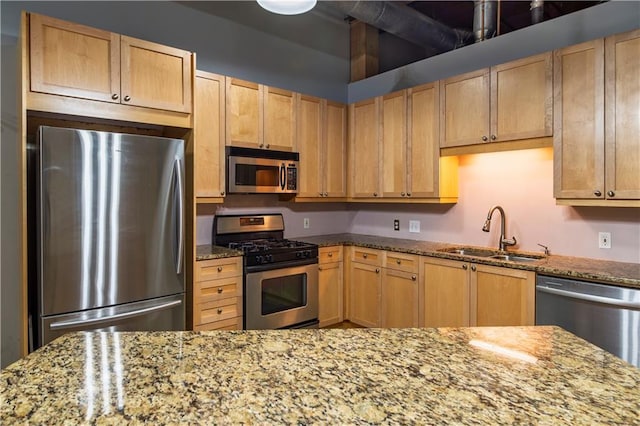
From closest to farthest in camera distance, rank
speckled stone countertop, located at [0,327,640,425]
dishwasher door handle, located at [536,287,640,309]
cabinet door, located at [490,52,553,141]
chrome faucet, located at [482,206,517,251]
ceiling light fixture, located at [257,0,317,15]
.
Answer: speckled stone countertop, located at [0,327,640,425] < ceiling light fixture, located at [257,0,317,15] < dishwasher door handle, located at [536,287,640,309] < cabinet door, located at [490,52,553,141] < chrome faucet, located at [482,206,517,251]

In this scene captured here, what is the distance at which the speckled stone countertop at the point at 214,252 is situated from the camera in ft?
9.71

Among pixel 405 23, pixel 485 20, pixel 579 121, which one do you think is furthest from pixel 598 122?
pixel 405 23

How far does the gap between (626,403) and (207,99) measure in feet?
10.3

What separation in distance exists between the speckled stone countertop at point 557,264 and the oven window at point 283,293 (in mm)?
432

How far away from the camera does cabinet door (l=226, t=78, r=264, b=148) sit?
11.0 ft

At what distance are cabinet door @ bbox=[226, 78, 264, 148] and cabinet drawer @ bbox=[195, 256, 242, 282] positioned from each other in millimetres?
1020

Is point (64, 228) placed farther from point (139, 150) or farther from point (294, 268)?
point (294, 268)

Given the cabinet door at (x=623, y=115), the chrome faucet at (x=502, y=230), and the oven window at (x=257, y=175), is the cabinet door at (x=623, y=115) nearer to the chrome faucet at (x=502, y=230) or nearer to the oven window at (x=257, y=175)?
the chrome faucet at (x=502, y=230)

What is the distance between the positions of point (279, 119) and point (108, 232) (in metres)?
1.87

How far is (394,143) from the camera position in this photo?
376cm

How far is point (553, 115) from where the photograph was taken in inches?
106

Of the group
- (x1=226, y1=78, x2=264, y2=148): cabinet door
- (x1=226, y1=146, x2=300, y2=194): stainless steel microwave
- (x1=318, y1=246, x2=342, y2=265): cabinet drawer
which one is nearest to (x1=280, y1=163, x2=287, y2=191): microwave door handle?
(x1=226, y1=146, x2=300, y2=194): stainless steel microwave

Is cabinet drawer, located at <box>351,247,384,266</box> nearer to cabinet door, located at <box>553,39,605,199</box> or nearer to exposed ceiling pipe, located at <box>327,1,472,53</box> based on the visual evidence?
cabinet door, located at <box>553,39,605,199</box>

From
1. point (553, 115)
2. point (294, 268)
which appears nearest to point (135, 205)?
point (294, 268)
